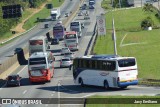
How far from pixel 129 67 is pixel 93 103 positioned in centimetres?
1037

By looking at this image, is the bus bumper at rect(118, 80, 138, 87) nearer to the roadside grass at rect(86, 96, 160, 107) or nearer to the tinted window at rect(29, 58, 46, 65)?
the roadside grass at rect(86, 96, 160, 107)

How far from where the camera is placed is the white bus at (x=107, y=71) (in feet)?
187

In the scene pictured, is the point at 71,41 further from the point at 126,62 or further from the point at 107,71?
the point at 126,62

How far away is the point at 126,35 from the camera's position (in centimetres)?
12256

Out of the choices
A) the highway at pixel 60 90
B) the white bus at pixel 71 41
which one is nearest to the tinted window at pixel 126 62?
the highway at pixel 60 90

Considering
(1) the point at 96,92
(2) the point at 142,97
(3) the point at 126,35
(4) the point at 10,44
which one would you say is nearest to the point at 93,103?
(2) the point at 142,97

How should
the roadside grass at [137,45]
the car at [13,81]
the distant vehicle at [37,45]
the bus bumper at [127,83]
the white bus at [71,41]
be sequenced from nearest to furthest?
the bus bumper at [127,83] → the car at [13,81] → the roadside grass at [137,45] → the distant vehicle at [37,45] → the white bus at [71,41]

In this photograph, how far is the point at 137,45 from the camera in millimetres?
102438

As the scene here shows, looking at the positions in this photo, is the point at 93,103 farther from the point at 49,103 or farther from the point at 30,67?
the point at 30,67

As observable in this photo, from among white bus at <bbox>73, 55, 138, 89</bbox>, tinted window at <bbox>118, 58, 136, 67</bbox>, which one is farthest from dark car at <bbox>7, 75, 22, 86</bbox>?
tinted window at <bbox>118, 58, 136, 67</bbox>

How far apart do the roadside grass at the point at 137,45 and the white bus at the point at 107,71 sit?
22.3ft

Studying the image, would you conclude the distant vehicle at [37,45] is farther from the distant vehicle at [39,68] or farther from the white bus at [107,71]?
the white bus at [107,71]

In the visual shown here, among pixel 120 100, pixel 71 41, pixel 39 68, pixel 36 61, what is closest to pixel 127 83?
pixel 120 100

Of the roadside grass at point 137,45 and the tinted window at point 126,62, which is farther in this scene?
the roadside grass at point 137,45
